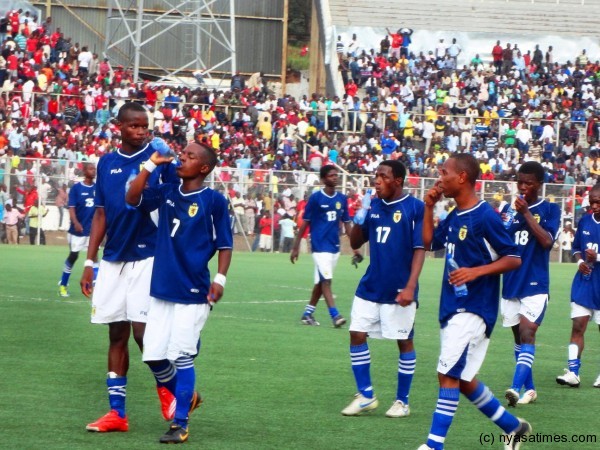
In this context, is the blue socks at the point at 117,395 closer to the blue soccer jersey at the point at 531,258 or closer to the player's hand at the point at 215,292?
the player's hand at the point at 215,292

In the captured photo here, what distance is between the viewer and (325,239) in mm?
16656

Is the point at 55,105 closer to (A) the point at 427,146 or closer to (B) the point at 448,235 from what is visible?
(A) the point at 427,146

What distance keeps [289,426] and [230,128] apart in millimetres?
35181

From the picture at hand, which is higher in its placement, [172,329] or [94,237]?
[94,237]

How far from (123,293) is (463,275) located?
2.53m

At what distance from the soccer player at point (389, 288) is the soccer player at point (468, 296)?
158cm

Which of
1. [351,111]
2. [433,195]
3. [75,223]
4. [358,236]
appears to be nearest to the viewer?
[433,195]

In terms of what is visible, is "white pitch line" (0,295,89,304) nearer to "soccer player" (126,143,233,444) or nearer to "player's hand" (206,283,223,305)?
"soccer player" (126,143,233,444)

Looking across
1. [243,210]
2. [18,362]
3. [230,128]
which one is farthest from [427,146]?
[18,362]

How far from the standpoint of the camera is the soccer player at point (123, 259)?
27.7 ft

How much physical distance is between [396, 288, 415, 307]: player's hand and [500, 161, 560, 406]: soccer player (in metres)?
1.74

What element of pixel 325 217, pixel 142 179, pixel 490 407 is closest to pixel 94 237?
pixel 142 179

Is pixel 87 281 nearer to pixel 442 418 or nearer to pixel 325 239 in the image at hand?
pixel 442 418

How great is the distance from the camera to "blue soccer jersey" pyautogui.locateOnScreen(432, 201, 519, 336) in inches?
304
